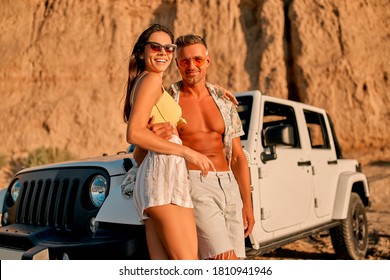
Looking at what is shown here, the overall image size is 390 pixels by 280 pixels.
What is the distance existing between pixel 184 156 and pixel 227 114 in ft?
1.84

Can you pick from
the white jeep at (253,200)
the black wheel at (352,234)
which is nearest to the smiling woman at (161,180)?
the white jeep at (253,200)

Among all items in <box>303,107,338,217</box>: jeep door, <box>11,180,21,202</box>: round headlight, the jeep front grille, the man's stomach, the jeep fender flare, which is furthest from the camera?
the jeep fender flare

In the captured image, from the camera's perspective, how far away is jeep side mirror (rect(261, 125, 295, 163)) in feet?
12.1

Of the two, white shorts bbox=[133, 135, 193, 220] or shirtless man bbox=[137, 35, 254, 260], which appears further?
shirtless man bbox=[137, 35, 254, 260]

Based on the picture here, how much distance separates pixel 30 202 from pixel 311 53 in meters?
12.1

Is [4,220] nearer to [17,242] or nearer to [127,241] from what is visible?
[17,242]

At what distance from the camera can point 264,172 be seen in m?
3.71

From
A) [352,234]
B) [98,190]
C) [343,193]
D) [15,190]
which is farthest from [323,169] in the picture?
[15,190]

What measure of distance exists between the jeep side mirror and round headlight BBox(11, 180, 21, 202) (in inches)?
89.2

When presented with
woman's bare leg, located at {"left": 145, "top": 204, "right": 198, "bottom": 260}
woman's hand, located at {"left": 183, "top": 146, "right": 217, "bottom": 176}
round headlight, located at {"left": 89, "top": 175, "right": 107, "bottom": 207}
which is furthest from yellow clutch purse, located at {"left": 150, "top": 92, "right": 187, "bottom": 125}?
round headlight, located at {"left": 89, "top": 175, "right": 107, "bottom": 207}

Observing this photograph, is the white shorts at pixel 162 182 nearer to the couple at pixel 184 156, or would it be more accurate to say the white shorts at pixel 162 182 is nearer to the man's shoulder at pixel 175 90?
the couple at pixel 184 156

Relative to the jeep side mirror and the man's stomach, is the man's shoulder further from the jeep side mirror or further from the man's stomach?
the jeep side mirror

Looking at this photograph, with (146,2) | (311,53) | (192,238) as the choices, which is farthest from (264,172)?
(146,2)
